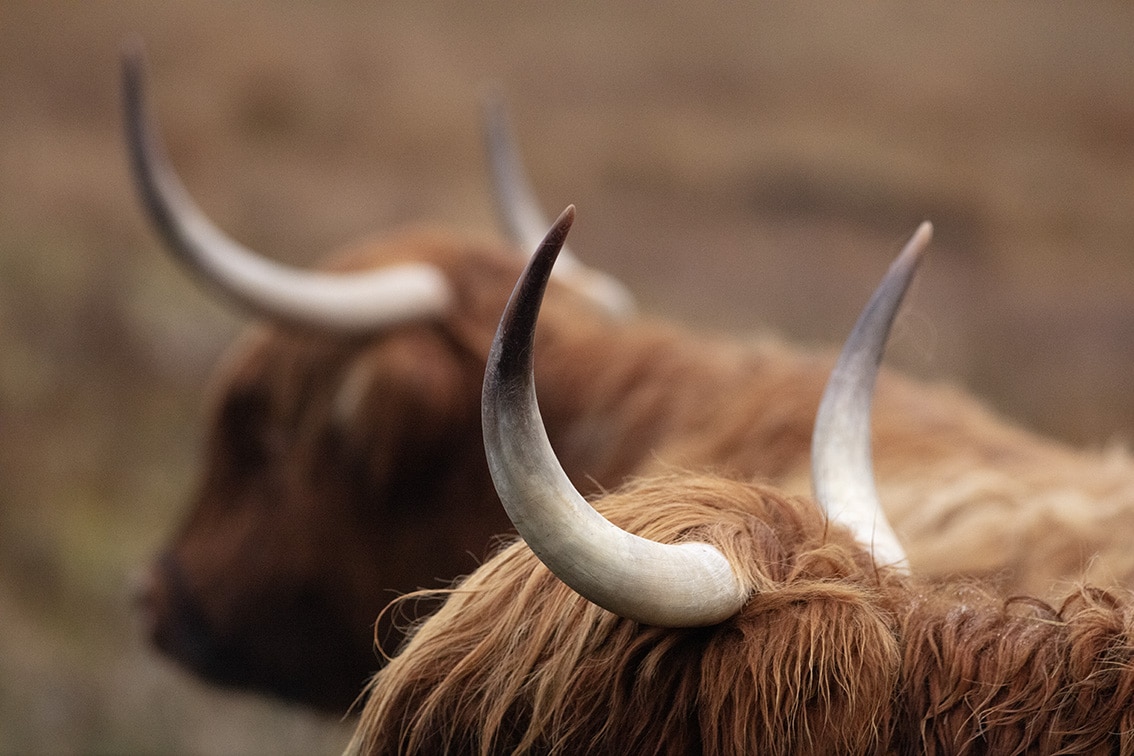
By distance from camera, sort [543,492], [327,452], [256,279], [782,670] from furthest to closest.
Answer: [327,452] → [256,279] → [782,670] → [543,492]

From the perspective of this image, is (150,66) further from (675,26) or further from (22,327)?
(675,26)

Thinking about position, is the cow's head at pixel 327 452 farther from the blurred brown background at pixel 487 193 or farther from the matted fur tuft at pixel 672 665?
the blurred brown background at pixel 487 193

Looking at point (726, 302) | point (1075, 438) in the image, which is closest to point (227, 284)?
point (726, 302)

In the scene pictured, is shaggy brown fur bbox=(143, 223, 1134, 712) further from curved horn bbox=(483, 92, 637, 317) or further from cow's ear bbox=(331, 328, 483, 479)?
curved horn bbox=(483, 92, 637, 317)

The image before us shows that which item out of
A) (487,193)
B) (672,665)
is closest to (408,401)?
(672,665)

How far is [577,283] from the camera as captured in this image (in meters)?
3.80

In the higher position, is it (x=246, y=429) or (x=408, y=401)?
(x=408, y=401)

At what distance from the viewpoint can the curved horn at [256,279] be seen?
124 inches

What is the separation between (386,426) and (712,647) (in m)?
2.15

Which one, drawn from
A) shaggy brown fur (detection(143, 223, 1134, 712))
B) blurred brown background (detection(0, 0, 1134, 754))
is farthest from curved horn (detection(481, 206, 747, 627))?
blurred brown background (detection(0, 0, 1134, 754))

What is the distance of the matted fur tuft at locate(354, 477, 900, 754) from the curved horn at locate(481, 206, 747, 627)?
5.8 inches

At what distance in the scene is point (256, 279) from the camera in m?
3.27

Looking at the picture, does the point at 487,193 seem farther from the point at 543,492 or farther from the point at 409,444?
the point at 543,492

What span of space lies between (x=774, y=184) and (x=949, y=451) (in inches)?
355
